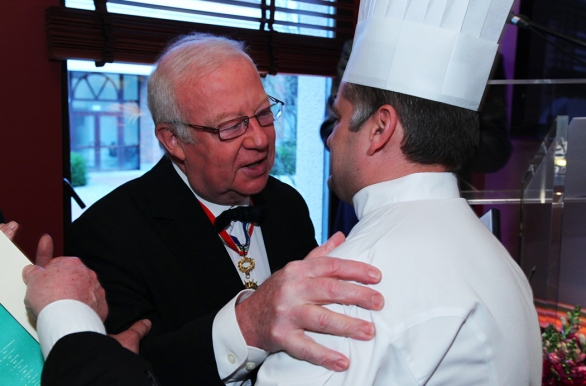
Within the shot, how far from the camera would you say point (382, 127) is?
3.61 feet

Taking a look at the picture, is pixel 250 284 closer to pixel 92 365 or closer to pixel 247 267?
pixel 247 267

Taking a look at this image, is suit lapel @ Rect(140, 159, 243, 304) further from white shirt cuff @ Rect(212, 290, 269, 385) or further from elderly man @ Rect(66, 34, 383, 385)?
white shirt cuff @ Rect(212, 290, 269, 385)

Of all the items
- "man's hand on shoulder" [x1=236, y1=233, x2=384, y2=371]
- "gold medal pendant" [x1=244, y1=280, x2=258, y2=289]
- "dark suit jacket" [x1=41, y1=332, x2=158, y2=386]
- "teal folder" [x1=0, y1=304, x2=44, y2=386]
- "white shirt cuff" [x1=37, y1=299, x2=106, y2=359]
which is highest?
"man's hand on shoulder" [x1=236, y1=233, x2=384, y2=371]

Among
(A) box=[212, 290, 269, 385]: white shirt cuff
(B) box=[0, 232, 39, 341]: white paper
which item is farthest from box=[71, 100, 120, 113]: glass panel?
(A) box=[212, 290, 269, 385]: white shirt cuff

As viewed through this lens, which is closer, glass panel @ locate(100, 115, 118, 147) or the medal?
the medal

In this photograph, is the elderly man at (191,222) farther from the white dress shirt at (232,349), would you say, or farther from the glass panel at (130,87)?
the glass panel at (130,87)

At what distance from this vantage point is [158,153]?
3.63 metres

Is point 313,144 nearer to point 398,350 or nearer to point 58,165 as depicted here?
point 58,165

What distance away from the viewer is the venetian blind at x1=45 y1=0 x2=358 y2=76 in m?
2.80

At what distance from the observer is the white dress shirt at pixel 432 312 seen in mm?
914

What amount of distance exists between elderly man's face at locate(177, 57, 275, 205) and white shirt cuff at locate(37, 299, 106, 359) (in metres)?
0.66

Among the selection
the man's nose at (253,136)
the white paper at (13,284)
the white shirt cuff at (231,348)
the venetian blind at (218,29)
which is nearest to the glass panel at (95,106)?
the venetian blind at (218,29)

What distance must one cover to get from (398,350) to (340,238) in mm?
260

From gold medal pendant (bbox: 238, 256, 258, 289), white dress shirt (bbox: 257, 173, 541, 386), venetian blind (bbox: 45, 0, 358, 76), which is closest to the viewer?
white dress shirt (bbox: 257, 173, 541, 386)
